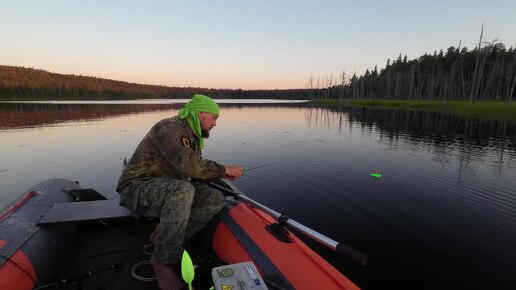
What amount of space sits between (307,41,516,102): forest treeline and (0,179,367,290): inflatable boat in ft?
196

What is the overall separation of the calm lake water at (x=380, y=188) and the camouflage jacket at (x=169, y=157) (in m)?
3.59

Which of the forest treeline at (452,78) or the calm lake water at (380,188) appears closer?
the calm lake water at (380,188)

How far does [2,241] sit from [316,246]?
5093 millimetres

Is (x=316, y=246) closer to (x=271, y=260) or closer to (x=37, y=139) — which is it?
(x=271, y=260)

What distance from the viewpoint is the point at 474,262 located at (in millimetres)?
5391

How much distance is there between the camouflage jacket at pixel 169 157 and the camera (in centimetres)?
313

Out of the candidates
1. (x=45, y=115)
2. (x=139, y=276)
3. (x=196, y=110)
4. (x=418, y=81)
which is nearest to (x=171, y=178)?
(x=196, y=110)

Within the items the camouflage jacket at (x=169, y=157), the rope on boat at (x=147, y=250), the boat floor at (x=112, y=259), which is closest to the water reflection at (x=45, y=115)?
the boat floor at (x=112, y=259)

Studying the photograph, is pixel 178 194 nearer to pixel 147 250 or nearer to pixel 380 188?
pixel 147 250

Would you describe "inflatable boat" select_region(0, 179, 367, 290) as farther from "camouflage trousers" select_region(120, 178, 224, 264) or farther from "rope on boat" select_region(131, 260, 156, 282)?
"camouflage trousers" select_region(120, 178, 224, 264)

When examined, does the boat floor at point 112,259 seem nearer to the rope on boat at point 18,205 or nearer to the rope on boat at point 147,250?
the rope on boat at point 147,250

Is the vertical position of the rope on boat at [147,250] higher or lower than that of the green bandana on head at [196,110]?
lower

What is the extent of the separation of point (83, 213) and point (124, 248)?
75 cm

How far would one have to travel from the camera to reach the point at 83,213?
12.4 ft
